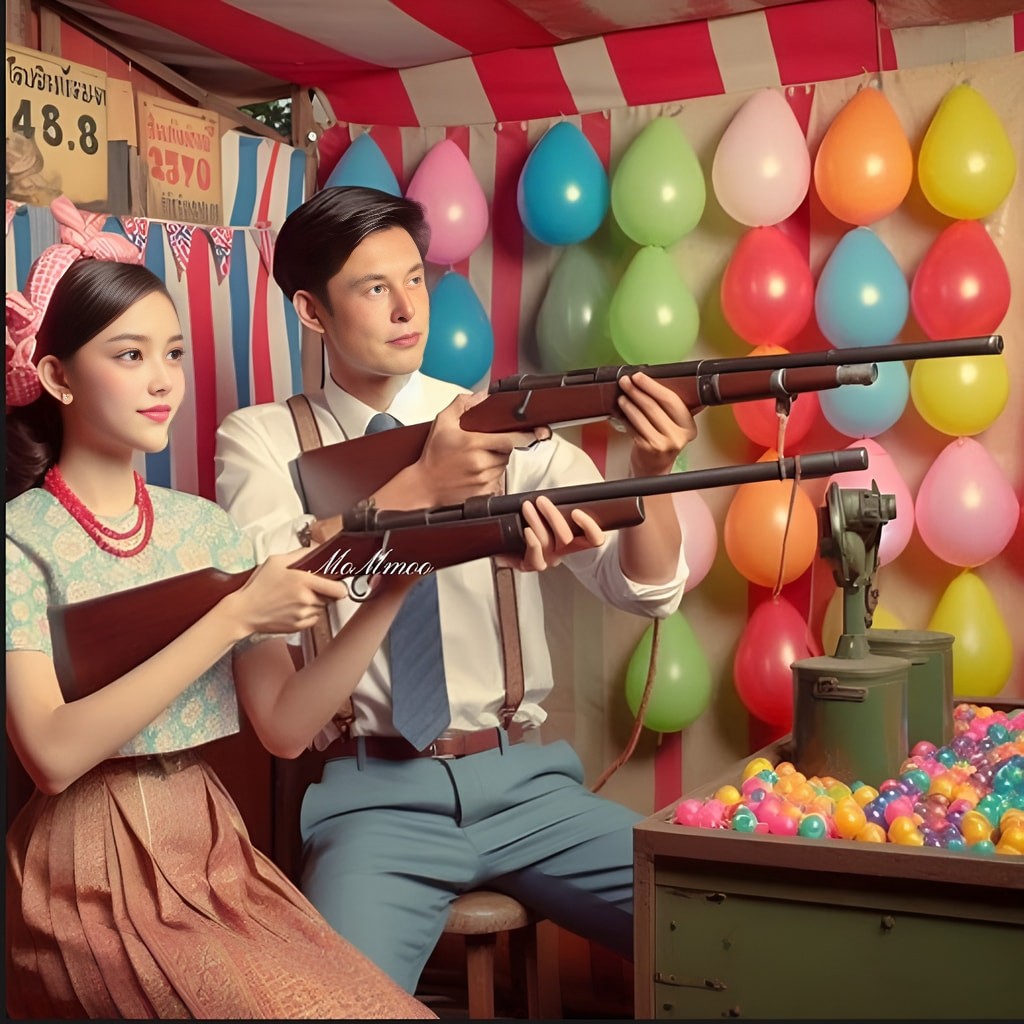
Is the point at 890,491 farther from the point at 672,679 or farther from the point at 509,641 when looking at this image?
the point at 509,641

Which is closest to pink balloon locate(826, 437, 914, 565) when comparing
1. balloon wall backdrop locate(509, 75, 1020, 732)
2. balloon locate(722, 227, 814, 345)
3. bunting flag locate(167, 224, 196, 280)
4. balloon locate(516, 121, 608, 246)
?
balloon wall backdrop locate(509, 75, 1020, 732)

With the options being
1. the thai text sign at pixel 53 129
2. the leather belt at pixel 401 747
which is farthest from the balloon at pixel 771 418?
the thai text sign at pixel 53 129

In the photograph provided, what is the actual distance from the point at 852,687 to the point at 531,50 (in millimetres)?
1309

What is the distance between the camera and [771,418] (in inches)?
83.4

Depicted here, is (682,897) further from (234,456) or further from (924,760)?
(234,456)

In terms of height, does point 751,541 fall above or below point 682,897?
above

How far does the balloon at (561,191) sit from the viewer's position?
210cm

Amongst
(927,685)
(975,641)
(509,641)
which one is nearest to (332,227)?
(509,641)

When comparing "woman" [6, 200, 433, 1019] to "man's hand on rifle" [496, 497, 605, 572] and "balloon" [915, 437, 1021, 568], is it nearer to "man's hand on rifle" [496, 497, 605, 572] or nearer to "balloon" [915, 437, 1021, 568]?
"man's hand on rifle" [496, 497, 605, 572]

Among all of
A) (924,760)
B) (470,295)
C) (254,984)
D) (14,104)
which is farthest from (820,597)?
(14,104)

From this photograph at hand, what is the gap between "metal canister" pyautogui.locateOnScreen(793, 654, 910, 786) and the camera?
1.53 meters

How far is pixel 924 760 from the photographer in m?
1.67

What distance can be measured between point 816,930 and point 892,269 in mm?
1169

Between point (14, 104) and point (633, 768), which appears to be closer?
point (14, 104)
